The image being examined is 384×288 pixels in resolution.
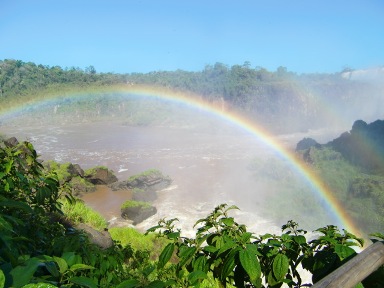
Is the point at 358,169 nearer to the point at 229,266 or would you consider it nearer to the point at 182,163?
the point at 182,163

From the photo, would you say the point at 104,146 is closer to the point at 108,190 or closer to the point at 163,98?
the point at 108,190

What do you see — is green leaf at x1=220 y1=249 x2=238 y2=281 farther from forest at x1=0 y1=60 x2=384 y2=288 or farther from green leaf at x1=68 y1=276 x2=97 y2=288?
green leaf at x1=68 y1=276 x2=97 y2=288

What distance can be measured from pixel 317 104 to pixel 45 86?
45723 millimetres

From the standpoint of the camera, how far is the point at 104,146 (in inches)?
1227

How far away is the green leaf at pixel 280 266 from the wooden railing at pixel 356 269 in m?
0.19

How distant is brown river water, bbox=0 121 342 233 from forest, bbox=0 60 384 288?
6.39ft

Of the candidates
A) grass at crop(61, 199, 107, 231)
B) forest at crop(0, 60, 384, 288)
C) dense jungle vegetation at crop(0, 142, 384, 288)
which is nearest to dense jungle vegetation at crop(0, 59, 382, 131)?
forest at crop(0, 60, 384, 288)

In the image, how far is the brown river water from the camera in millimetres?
15422

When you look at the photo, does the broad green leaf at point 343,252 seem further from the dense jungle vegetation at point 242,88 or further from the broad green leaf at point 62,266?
the dense jungle vegetation at point 242,88

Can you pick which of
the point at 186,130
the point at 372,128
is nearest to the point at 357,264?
the point at 372,128

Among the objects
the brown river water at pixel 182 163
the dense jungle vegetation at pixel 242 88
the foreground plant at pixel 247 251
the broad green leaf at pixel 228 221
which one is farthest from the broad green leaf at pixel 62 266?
the dense jungle vegetation at pixel 242 88

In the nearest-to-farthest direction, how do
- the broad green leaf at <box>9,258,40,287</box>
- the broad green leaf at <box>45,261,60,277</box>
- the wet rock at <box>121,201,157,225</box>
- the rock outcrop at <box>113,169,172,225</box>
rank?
the broad green leaf at <box>9,258,40,287</box>, the broad green leaf at <box>45,261,60,277</box>, the wet rock at <box>121,201,157,225</box>, the rock outcrop at <box>113,169,172,225</box>

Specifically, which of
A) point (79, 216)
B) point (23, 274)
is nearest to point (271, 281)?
point (23, 274)

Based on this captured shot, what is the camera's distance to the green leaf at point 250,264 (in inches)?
41.8
